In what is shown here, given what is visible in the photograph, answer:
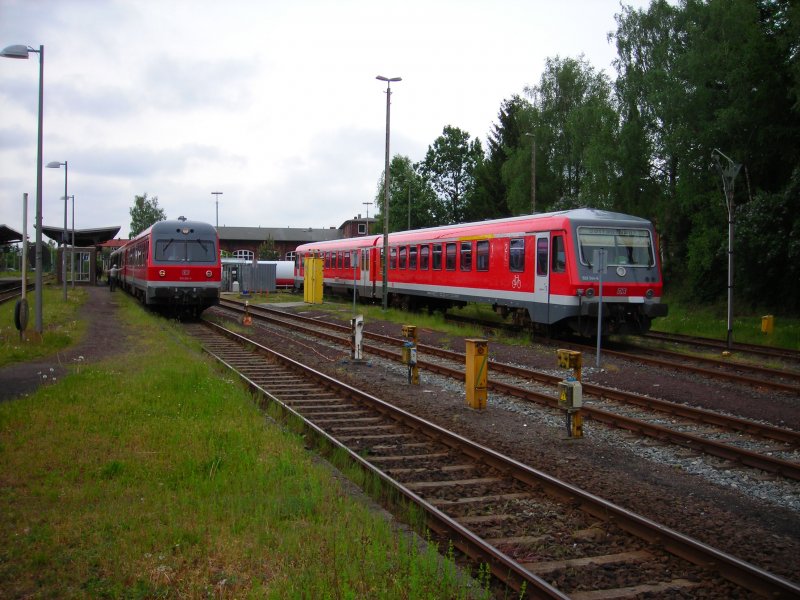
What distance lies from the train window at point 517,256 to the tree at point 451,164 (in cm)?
5526

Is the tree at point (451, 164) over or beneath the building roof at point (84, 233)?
over

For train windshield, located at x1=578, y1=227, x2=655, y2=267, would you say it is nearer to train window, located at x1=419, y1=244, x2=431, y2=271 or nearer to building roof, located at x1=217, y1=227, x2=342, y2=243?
train window, located at x1=419, y1=244, x2=431, y2=271

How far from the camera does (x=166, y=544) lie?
4.98 metres

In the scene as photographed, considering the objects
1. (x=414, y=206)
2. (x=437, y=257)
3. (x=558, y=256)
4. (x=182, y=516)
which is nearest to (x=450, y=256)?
(x=437, y=257)

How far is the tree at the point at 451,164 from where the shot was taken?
7438 centimetres

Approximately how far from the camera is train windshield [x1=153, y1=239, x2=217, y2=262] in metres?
24.2

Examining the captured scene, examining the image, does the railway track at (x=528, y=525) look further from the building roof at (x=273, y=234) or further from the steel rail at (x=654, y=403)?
the building roof at (x=273, y=234)

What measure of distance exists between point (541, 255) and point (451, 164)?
58.0 metres

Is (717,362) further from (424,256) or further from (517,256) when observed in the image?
(424,256)

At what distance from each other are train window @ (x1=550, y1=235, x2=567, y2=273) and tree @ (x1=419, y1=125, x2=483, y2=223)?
2246 inches

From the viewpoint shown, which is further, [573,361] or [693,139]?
[693,139]

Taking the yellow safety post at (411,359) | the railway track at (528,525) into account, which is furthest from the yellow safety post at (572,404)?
the yellow safety post at (411,359)

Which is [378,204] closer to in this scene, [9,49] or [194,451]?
[9,49]

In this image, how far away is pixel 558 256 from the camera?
57.3ft
